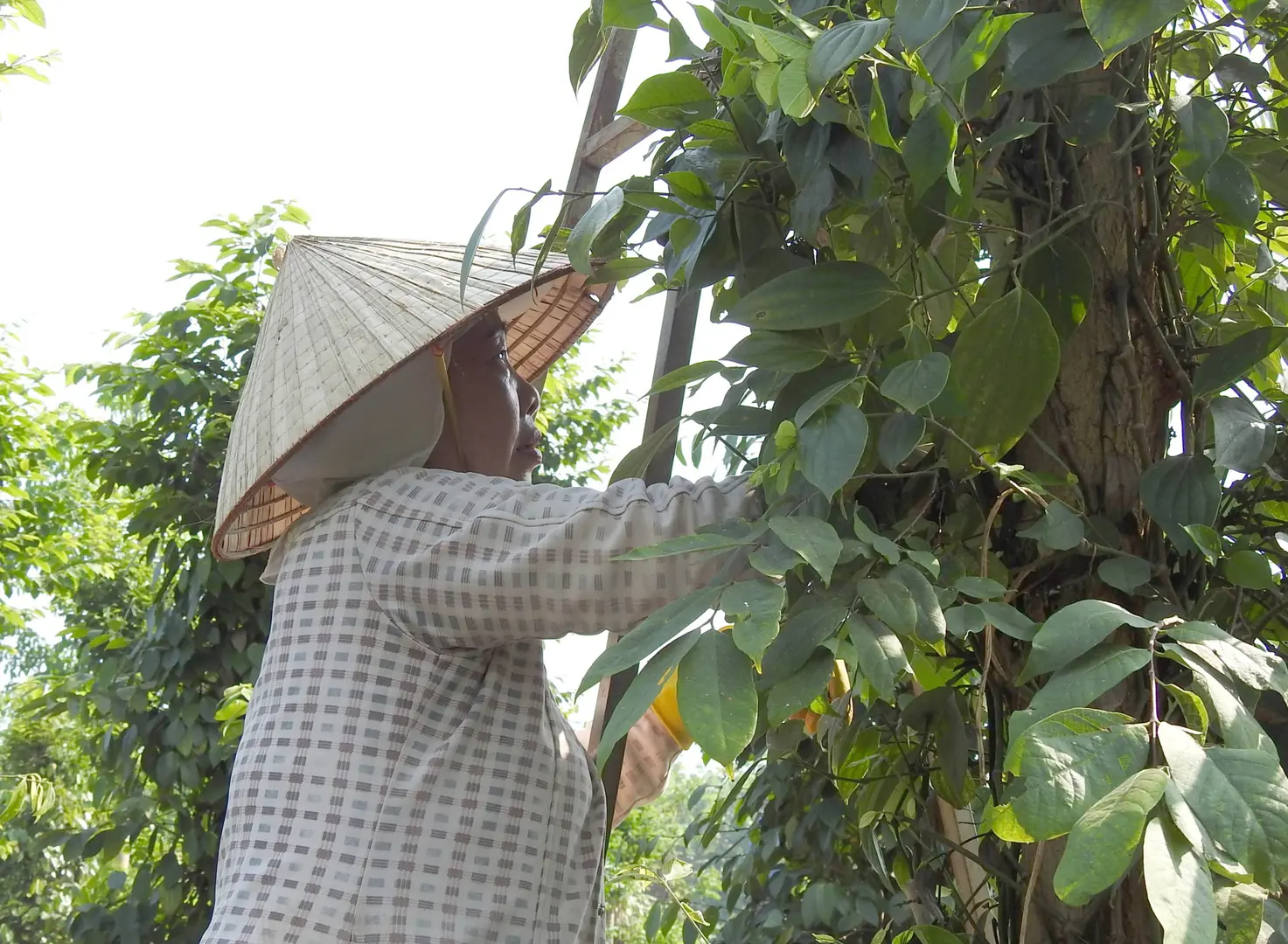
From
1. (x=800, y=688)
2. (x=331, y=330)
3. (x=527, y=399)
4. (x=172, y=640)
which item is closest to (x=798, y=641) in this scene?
(x=800, y=688)

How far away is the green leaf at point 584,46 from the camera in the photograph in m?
0.67

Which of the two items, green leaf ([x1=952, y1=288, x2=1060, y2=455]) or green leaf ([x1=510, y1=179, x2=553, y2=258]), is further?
green leaf ([x1=510, y1=179, x2=553, y2=258])

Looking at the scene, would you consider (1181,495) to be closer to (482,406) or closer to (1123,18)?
(1123,18)

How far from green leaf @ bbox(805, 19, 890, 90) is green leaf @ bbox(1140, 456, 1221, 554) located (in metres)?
0.25

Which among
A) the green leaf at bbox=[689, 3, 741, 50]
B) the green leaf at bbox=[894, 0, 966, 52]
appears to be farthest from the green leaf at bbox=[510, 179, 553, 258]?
the green leaf at bbox=[894, 0, 966, 52]

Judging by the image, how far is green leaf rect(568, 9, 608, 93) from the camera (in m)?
0.67

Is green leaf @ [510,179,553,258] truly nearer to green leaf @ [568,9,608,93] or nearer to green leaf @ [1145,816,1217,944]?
green leaf @ [568,9,608,93]

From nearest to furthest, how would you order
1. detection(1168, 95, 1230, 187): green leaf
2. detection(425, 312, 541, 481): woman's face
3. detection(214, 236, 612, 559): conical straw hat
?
1. detection(1168, 95, 1230, 187): green leaf
2. detection(214, 236, 612, 559): conical straw hat
3. detection(425, 312, 541, 481): woman's face

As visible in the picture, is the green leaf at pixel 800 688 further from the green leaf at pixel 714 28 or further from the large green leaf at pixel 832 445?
the green leaf at pixel 714 28

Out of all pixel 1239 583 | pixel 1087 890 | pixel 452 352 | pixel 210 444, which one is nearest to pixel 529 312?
pixel 452 352

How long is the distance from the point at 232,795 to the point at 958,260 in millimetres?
627

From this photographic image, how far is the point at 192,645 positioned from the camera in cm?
210

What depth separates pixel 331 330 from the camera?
91 cm

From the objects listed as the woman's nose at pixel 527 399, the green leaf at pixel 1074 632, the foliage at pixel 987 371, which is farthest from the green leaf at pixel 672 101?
the woman's nose at pixel 527 399
